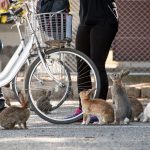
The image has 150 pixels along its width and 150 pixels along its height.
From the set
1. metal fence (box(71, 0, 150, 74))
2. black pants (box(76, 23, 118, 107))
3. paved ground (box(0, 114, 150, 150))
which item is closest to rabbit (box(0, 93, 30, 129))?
paved ground (box(0, 114, 150, 150))

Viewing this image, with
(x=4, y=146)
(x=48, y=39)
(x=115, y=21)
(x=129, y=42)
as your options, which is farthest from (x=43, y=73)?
(x=129, y=42)

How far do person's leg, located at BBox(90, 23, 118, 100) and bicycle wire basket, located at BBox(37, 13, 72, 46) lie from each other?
1.40 feet

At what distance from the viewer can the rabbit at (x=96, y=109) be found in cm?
805

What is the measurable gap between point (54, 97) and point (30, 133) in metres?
1.11

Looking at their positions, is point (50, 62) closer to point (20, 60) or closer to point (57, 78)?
point (57, 78)

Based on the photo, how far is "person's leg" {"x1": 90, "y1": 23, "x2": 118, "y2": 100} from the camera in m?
8.29

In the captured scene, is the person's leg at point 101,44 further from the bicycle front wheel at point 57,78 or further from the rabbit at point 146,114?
the rabbit at point 146,114

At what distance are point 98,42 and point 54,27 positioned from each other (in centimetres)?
63

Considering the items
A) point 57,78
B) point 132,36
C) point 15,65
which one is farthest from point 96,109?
point 132,36

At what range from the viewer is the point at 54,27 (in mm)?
7961

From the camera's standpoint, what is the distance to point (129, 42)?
13484 mm

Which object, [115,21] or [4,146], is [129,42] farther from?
[4,146]

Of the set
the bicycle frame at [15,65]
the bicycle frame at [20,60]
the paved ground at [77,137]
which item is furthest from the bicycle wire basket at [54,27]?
the paved ground at [77,137]

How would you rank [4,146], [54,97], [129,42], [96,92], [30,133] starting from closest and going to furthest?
[4,146]
[30,133]
[96,92]
[54,97]
[129,42]
